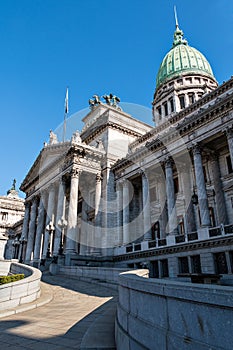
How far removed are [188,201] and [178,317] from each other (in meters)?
23.2

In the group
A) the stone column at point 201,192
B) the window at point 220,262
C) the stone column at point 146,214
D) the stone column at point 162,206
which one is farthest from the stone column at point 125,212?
the window at point 220,262

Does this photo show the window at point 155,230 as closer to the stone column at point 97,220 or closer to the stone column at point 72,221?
the stone column at point 97,220

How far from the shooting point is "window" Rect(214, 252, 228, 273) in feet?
62.6

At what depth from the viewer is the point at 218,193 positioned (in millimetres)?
23406

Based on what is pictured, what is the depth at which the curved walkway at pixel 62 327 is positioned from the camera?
5.66 m

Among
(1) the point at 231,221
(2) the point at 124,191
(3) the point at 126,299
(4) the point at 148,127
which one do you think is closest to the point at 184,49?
(4) the point at 148,127

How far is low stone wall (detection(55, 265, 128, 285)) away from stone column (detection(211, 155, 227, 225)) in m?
10.4

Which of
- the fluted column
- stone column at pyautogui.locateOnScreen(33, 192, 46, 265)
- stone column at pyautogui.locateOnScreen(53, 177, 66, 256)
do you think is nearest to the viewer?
stone column at pyautogui.locateOnScreen(53, 177, 66, 256)

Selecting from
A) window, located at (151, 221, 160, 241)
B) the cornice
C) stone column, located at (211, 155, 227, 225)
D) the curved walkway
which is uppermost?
stone column, located at (211, 155, 227, 225)

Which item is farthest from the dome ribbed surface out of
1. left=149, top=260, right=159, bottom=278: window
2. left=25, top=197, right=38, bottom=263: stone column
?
left=149, top=260, right=159, bottom=278: window

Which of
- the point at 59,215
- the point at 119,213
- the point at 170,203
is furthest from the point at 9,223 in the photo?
the point at 170,203

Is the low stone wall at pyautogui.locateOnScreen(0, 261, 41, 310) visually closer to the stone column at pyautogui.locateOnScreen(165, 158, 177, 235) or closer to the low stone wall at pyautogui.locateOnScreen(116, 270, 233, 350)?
the low stone wall at pyautogui.locateOnScreen(116, 270, 233, 350)

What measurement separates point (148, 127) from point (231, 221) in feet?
74.4

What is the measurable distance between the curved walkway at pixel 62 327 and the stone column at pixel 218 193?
1320 centimetres
